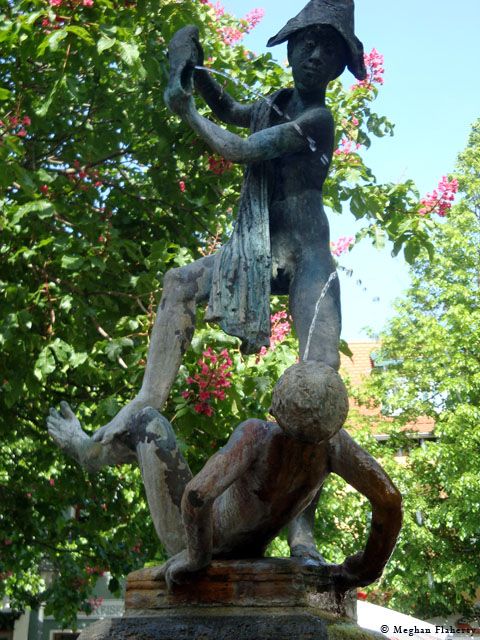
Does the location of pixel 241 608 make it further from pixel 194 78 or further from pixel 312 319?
pixel 194 78

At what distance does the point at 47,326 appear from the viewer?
691 cm

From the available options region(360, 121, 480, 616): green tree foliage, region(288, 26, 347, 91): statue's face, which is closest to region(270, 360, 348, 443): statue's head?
region(288, 26, 347, 91): statue's face

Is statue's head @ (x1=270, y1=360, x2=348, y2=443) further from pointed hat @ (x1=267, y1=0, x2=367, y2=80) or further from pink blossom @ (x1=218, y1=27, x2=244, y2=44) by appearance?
pink blossom @ (x1=218, y1=27, x2=244, y2=44)

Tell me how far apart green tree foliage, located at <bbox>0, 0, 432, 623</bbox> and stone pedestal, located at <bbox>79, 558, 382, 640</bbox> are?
2.93 metres

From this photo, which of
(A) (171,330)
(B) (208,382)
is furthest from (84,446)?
(B) (208,382)

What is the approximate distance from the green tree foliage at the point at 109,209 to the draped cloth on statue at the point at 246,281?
2349 mm

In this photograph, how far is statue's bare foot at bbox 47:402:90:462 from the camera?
3.59 m

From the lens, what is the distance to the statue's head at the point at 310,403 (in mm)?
2715

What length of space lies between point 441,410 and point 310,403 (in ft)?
59.3

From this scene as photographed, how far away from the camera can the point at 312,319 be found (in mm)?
3549

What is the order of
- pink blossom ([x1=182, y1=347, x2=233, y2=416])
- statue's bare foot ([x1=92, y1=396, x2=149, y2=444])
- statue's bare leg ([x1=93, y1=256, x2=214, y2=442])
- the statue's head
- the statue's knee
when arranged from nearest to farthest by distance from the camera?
1. the statue's head
2. statue's bare foot ([x1=92, y1=396, x2=149, y2=444])
3. statue's bare leg ([x1=93, y1=256, x2=214, y2=442])
4. the statue's knee
5. pink blossom ([x1=182, y1=347, x2=233, y2=416])

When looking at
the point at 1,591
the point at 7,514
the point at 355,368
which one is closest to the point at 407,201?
the point at 7,514

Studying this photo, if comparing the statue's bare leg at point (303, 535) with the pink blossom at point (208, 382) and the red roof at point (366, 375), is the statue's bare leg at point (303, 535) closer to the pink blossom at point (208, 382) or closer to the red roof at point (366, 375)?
the pink blossom at point (208, 382)

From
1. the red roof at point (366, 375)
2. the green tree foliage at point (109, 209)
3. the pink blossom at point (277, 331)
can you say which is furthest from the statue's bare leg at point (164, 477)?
the red roof at point (366, 375)
